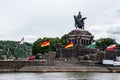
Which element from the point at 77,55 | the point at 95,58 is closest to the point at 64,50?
the point at 77,55

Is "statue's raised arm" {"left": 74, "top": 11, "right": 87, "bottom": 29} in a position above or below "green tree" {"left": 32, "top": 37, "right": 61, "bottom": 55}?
above

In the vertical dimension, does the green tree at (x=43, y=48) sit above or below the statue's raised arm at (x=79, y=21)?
below

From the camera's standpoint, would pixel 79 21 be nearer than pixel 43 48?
Yes

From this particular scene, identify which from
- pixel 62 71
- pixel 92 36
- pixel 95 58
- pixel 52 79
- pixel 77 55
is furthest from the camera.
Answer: pixel 92 36

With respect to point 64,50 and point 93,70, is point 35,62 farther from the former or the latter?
point 64,50

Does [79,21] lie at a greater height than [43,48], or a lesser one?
greater

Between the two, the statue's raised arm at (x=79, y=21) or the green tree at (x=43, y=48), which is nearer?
the statue's raised arm at (x=79, y=21)

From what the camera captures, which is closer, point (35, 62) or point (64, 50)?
point (35, 62)

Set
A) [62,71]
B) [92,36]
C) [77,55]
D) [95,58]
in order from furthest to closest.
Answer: [92,36]
[77,55]
[95,58]
[62,71]

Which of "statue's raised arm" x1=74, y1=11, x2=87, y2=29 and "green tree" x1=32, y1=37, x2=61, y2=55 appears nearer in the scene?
"statue's raised arm" x1=74, y1=11, x2=87, y2=29

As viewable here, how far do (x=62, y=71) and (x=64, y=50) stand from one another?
85.8 ft

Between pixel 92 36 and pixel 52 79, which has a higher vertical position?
pixel 92 36

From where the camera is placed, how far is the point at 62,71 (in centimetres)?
8969

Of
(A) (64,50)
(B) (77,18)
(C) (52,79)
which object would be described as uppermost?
(B) (77,18)
